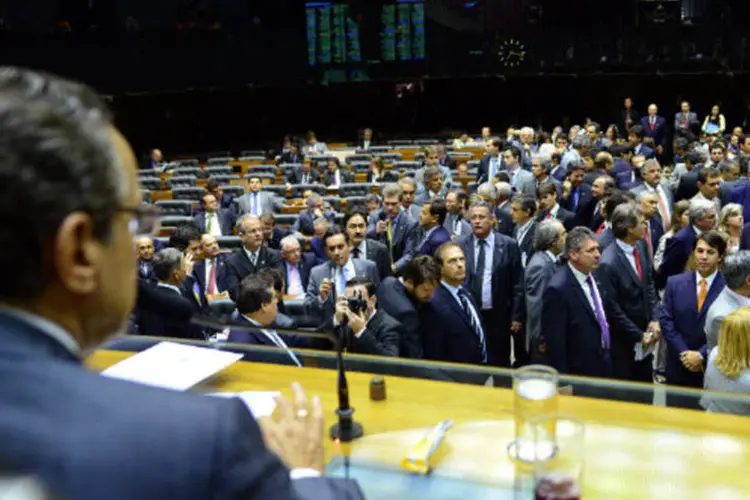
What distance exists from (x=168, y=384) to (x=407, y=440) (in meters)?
0.78

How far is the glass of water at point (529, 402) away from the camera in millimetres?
2012

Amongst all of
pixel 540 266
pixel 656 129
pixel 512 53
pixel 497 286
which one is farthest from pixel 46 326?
pixel 512 53

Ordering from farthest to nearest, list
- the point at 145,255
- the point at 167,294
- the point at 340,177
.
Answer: the point at 340,177, the point at 145,255, the point at 167,294

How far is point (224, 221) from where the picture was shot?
9539mm

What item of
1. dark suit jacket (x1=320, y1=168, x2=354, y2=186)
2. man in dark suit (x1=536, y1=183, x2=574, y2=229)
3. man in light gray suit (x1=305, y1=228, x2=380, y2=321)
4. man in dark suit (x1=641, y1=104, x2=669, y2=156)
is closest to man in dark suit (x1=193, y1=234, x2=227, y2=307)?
man in light gray suit (x1=305, y1=228, x2=380, y2=321)

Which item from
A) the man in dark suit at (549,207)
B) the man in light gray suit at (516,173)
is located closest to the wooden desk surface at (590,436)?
the man in dark suit at (549,207)

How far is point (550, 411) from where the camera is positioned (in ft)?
6.59

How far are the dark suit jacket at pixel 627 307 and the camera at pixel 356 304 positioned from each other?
167 cm

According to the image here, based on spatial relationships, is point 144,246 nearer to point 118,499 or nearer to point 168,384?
point 168,384

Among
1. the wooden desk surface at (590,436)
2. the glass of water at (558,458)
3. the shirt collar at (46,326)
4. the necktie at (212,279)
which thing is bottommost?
the necktie at (212,279)

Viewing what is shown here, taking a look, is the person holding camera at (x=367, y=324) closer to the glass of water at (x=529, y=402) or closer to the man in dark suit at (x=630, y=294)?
the man in dark suit at (x=630, y=294)

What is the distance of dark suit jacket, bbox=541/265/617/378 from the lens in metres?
4.55

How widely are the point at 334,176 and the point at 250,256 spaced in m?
6.85

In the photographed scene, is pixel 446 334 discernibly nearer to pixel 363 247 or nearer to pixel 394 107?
pixel 363 247
